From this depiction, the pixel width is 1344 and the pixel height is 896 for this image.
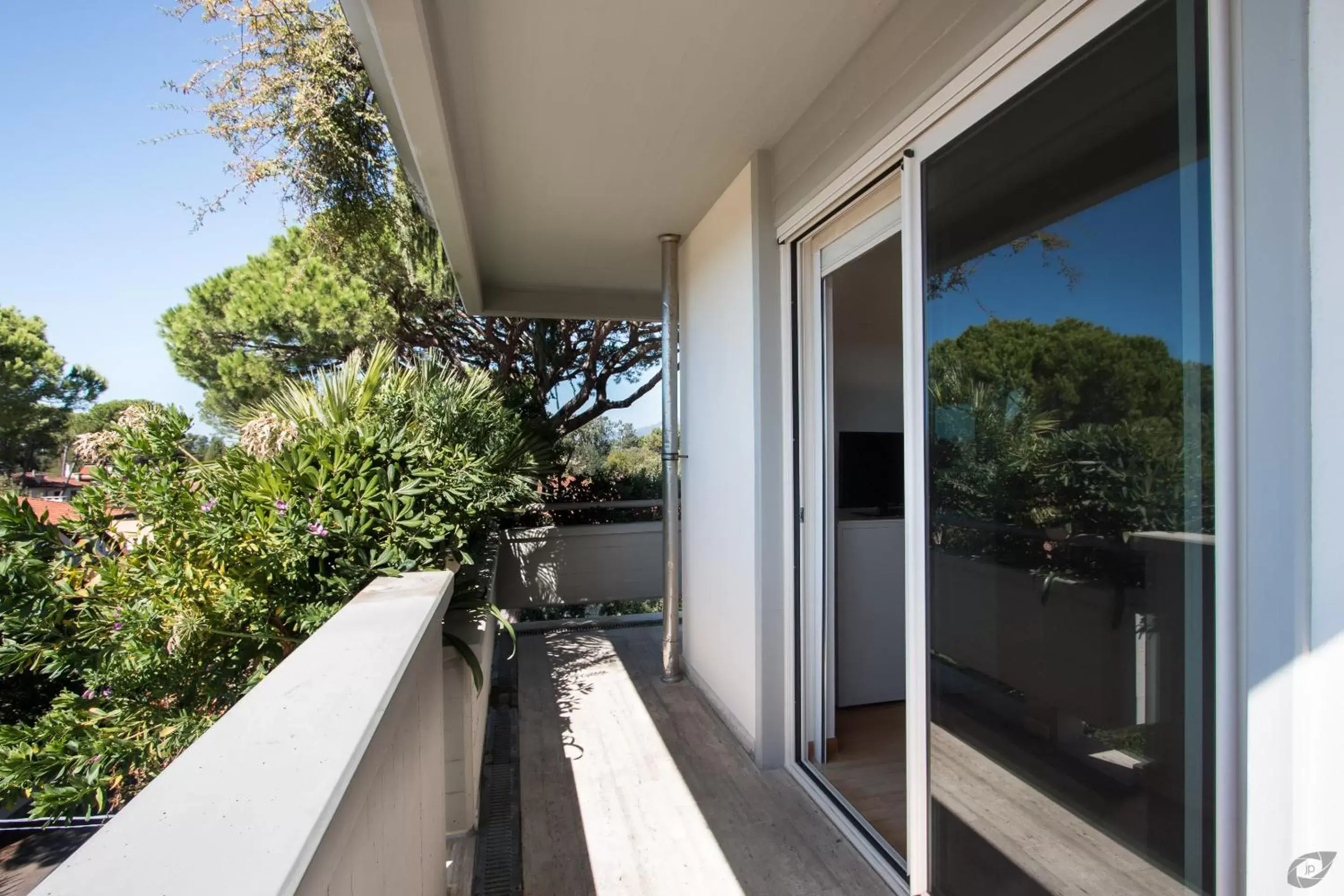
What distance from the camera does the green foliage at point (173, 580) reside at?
2035 mm

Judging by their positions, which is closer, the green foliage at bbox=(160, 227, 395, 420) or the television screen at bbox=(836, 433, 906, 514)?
the television screen at bbox=(836, 433, 906, 514)

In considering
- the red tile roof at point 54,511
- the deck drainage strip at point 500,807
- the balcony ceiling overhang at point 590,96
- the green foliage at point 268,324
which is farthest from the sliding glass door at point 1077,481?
the green foliage at point 268,324

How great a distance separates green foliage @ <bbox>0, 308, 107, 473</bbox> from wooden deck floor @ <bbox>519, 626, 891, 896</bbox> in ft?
54.2

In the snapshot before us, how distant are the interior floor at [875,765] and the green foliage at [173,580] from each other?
1715 millimetres

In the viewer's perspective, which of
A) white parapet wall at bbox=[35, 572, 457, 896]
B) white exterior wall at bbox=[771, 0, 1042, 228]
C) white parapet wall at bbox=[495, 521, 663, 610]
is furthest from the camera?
white parapet wall at bbox=[495, 521, 663, 610]

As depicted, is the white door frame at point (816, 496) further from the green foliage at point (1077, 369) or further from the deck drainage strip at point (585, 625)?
the deck drainage strip at point (585, 625)

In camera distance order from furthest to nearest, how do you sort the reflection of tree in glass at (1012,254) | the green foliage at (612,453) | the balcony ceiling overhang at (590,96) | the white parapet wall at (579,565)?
the green foliage at (612,453) → the white parapet wall at (579,565) → the balcony ceiling overhang at (590,96) → the reflection of tree in glass at (1012,254)

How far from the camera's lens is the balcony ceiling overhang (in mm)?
1947

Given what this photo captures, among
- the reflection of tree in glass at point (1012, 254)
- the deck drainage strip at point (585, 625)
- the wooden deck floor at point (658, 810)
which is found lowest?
the deck drainage strip at point (585, 625)

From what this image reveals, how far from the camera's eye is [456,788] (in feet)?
7.70

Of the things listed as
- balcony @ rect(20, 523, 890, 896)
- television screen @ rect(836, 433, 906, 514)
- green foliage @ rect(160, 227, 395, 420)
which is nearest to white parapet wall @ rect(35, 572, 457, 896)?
balcony @ rect(20, 523, 890, 896)

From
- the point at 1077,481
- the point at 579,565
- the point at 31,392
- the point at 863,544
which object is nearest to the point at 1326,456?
the point at 1077,481

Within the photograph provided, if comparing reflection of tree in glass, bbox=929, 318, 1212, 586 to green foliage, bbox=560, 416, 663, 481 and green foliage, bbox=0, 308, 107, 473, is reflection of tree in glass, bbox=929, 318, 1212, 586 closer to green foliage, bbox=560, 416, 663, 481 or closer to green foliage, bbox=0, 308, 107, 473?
green foliage, bbox=560, 416, 663, 481

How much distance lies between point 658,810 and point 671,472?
1957mm
